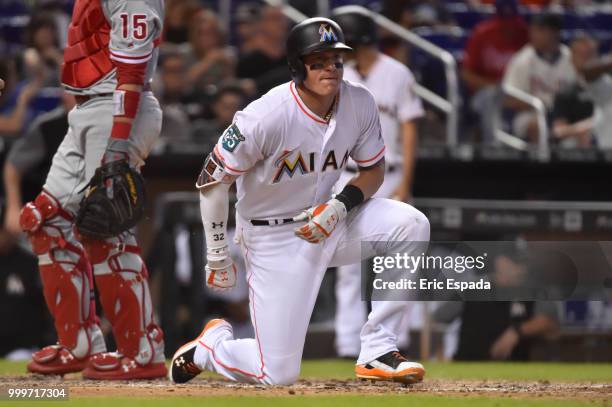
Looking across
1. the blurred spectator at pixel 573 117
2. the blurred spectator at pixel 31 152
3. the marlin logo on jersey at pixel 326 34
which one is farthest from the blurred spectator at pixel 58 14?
the marlin logo on jersey at pixel 326 34

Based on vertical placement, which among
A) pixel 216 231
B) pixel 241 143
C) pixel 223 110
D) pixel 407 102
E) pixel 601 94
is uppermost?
pixel 601 94

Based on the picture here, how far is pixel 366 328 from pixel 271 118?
1000 mm

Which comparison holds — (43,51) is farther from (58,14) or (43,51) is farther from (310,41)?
(310,41)

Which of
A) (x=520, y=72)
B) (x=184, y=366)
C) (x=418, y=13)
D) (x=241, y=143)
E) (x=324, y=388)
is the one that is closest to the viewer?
(x=241, y=143)

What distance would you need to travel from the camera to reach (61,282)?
18.2ft

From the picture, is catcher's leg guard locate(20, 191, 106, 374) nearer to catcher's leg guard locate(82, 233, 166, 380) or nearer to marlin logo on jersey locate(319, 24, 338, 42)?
catcher's leg guard locate(82, 233, 166, 380)

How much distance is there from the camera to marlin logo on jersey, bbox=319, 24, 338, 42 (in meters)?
5.04

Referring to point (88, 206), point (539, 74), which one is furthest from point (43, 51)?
point (88, 206)

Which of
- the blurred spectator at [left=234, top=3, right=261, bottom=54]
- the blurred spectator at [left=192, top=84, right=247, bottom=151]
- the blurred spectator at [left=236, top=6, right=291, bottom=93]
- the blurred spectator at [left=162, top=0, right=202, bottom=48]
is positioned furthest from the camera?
the blurred spectator at [left=162, top=0, right=202, bottom=48]

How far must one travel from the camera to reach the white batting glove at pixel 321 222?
16.1 feet

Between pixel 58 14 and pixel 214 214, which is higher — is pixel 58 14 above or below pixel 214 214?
above

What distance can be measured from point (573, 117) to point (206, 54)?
10.3 feet

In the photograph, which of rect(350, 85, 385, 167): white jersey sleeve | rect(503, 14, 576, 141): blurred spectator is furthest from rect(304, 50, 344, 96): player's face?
rect(503, 14, 576, 141): blurred spectator

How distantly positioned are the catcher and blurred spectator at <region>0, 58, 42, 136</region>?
11.2ft
